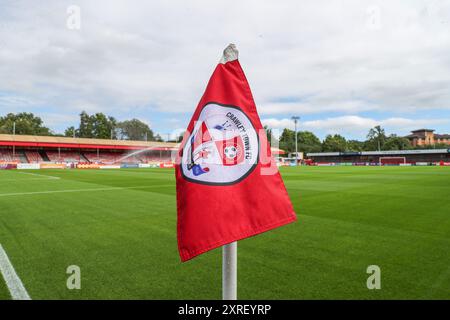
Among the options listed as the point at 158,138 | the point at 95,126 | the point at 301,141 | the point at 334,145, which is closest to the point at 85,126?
the point at 95,126

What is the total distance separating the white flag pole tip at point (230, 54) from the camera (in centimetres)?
199

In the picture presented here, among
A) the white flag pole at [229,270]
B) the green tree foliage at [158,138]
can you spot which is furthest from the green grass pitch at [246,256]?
the green tree foliage at [158,138]

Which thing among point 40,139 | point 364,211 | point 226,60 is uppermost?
point 40,139

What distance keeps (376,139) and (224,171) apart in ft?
416

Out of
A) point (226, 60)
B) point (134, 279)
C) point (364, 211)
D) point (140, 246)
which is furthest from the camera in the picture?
point (364, 211)

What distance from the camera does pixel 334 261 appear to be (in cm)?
466

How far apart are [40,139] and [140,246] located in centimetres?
6286

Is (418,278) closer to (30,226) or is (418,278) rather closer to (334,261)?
(334,261)

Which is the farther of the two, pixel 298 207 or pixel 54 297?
pixel 298 207

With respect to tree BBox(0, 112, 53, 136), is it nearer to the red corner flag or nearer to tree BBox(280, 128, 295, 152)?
tree BBox(280, 128, 295, 152)

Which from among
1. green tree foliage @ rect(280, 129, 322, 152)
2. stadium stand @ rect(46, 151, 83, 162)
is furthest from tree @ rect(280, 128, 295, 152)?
stadium stand @ rect(46, 151, 83, 162)
